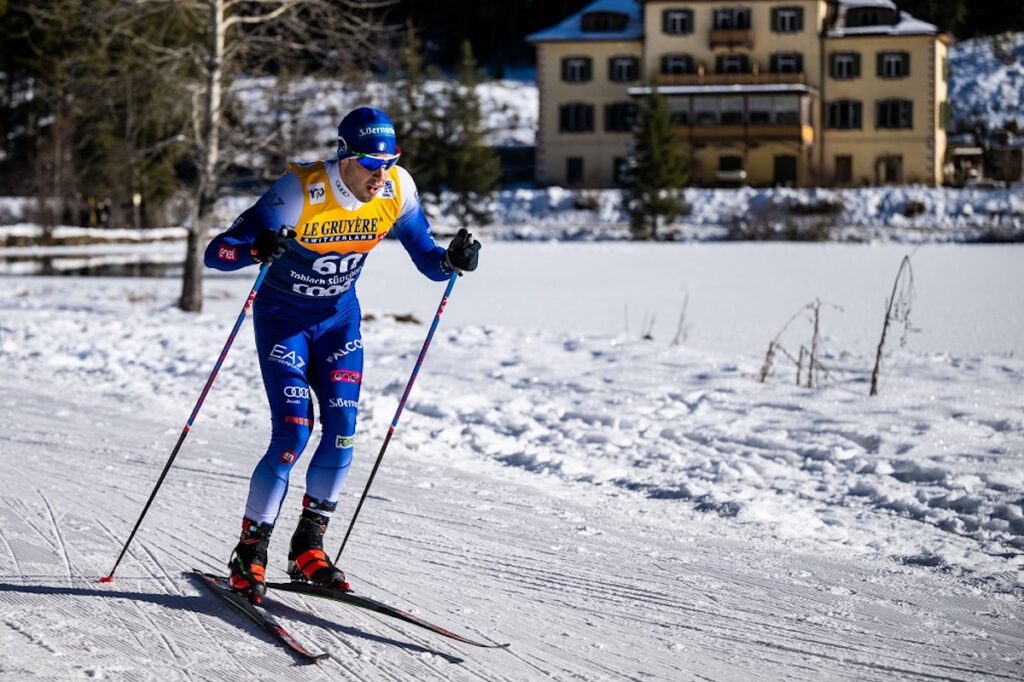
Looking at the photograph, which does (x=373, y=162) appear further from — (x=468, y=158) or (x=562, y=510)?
(x=468, y=158)

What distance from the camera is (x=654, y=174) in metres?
45.7

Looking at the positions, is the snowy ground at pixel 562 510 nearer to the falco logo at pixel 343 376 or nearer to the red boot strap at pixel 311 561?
the red boot strap at pixel 311 561

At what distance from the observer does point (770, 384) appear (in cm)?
1118

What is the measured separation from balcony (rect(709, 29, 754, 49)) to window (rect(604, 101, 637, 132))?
15.8 ft

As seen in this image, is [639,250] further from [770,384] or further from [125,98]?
[770,384]

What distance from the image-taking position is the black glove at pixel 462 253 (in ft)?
18.6

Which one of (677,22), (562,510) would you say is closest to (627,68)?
(677,22)

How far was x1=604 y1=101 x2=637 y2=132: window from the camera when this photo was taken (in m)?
60.2

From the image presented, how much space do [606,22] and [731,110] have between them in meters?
7.53

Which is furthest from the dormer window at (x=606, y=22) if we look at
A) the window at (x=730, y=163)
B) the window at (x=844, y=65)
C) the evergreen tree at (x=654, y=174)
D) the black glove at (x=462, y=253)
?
the black glove at (x=462, y=253)

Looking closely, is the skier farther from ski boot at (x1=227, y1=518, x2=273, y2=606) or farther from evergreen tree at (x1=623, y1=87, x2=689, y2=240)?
evergreen tree at (x1=623, y1=87, x2=689, y2=240)

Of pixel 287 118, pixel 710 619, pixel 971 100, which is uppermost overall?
pixel 971 100

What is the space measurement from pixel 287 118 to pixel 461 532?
12.9 m

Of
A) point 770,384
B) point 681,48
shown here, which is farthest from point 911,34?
point 770,384
